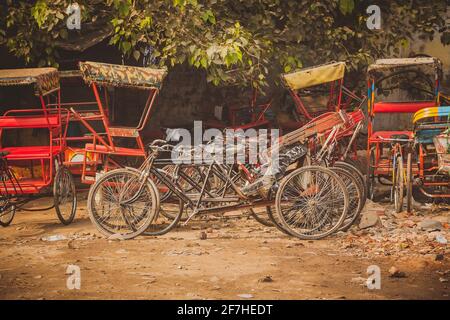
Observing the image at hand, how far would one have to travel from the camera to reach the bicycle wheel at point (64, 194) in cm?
805

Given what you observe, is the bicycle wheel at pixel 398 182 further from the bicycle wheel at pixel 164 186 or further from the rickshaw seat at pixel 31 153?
the rickshaw seat at pixel 31 153

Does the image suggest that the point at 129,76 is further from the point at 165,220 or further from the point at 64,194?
the point at 165,220

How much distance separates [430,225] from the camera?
781cm

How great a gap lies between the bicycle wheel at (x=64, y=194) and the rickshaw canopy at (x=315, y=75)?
3831 millimetres

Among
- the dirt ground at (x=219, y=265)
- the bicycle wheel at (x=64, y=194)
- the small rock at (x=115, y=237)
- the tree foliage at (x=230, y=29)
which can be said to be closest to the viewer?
the dirt ground at (x=219, y=265)

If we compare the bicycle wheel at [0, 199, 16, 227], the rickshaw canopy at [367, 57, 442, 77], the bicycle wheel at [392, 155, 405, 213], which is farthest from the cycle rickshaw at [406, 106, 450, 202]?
the bicycle wheel at [0, 199, 16, 227]

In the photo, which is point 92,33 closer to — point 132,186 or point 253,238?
point 132,186

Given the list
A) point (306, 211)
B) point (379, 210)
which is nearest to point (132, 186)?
point (306, 211)

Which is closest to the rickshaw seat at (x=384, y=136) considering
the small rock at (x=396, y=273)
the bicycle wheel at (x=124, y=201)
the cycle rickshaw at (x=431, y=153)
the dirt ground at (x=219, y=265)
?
the cycle rickshaw at (x=431, y=153)

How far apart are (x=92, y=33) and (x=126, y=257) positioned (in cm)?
605

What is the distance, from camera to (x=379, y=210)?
8.91 meters

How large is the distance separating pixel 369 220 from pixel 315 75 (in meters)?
2.89

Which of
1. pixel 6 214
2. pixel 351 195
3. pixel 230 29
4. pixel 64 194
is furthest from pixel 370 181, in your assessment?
pixel 6 214
